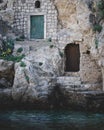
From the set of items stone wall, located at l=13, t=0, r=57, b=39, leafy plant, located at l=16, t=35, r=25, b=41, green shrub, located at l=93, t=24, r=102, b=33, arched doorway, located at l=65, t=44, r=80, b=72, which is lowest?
arched doorway, located at l=65, t=44, r=80, b=72

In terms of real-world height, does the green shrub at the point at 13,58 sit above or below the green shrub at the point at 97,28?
below

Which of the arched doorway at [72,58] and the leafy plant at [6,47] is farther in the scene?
the arched doorway at [72,58]

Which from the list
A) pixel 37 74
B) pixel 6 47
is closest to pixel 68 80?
pixel 37 74

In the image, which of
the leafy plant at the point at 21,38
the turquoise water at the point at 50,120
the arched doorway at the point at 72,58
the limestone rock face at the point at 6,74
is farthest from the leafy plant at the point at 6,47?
the turquoise water at the point at 50,120

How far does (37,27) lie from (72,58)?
15.3 feet

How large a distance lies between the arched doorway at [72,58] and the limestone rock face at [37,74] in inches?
43.0

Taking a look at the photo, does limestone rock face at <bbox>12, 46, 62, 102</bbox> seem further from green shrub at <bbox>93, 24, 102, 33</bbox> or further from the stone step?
green shrub at <bbox>93, 24, 102, 33</bbox>

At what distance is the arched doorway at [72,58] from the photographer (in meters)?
29.5

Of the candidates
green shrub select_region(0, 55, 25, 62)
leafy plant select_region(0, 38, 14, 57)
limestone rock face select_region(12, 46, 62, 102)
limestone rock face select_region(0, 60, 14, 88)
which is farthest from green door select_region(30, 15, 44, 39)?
limestone rock face select_region(0, 60, 14, 88)

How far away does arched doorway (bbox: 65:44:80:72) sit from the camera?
96.9 ft

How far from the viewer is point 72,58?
97.3 ft

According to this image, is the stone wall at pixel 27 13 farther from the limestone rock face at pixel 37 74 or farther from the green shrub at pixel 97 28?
the green shrub at pixel 97 28

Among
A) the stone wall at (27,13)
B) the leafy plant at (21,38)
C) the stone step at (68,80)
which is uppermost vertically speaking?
the stone wall at (27,13)

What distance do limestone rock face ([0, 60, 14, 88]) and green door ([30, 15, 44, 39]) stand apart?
605 centimetres
